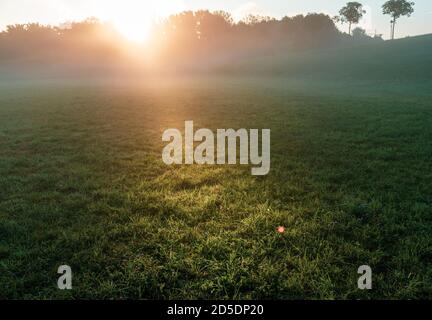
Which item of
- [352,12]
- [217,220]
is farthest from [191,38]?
[217,220]

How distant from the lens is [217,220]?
5.89m

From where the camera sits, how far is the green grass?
4.36 m

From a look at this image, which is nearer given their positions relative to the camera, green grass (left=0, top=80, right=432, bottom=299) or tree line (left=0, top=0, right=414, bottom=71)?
green grass (left=0, top=80, right=432, bottom=299)

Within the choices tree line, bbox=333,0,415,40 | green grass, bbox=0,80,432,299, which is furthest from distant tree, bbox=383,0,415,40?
green grass, bbox=0,80,432,299

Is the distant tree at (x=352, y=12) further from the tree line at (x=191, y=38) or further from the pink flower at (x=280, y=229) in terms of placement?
the pink flower at (x=280, y=229)

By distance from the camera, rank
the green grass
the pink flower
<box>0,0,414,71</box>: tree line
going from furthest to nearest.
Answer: <box>0,0,414,71</box>: tree line < the pink flower < the green grass

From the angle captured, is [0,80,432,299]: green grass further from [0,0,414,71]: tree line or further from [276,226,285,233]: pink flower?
[0,0,414,71]: tree line

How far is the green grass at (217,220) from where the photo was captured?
4.36 m

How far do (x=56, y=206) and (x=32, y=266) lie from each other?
6.45 ft

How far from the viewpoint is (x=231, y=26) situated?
355 feet

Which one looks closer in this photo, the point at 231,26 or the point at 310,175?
the point at 310,175

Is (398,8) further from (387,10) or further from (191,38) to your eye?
(191,38)
